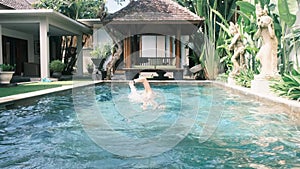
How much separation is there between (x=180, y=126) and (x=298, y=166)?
2499mm

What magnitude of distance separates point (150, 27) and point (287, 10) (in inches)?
429

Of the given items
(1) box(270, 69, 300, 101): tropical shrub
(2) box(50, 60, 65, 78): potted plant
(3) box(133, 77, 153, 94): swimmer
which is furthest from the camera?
(2) box(50, 60, 65, 78): potted plant

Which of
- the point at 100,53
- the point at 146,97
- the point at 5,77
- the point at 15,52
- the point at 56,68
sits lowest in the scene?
the point at 146,97

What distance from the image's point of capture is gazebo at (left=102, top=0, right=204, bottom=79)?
47.5 ft

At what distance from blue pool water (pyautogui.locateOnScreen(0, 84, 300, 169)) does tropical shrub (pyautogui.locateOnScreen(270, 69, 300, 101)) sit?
22.4 inches

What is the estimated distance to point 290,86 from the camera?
6988 millimetres

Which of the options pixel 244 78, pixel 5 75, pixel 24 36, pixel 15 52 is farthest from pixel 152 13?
pixel 15 52

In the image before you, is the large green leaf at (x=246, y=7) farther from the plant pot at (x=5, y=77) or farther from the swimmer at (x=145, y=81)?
the plant pot at (x=5, y=77)

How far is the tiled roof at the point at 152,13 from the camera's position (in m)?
14.4

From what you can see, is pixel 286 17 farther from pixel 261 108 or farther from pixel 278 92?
pixel 261 108

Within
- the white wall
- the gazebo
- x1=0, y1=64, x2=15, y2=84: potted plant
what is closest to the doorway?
the white wall

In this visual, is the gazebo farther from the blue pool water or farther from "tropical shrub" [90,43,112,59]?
the blue pool water

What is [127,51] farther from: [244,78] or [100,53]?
[244,78]

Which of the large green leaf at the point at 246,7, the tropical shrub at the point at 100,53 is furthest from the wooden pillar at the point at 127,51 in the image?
the large green leaf at the point at 246,7
